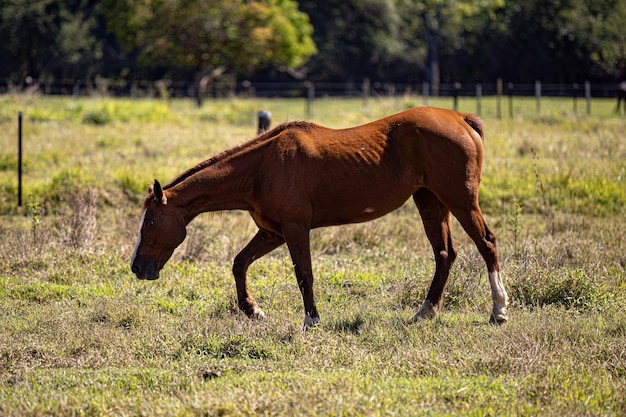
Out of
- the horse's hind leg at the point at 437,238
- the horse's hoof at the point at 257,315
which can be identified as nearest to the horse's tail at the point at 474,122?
the horse's hind leg at the point at 437,238

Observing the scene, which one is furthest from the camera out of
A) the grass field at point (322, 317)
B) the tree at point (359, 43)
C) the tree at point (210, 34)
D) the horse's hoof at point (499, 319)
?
the tree at point (359, 43)

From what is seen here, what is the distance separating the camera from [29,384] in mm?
5781

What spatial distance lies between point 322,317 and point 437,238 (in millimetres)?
1233

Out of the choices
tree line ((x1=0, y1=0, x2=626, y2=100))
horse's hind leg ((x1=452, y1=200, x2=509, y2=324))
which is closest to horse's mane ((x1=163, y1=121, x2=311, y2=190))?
horse's hind leg ((x1=452, y1=200, x2=509, y2=324))

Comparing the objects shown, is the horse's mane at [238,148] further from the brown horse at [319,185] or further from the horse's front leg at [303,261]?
the horse's front leg at [303,261]

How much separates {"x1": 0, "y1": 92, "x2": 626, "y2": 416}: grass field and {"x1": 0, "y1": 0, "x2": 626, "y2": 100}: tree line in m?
29.6

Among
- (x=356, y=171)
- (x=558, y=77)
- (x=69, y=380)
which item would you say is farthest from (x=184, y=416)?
(x=558, y=77)

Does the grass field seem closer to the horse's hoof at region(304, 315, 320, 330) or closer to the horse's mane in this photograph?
the horse's hoof at region(304, 315, 320, 330)

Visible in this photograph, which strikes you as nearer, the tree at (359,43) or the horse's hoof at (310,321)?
the horse's hoof at (310,321)

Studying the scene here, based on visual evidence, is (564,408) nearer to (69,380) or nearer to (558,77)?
(69,380)

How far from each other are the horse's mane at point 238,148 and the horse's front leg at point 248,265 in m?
0.74

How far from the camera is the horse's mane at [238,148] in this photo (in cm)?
737

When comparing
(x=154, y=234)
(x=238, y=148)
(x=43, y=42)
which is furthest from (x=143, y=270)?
(x=43, y=42)

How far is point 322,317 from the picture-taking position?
742 centimetres
